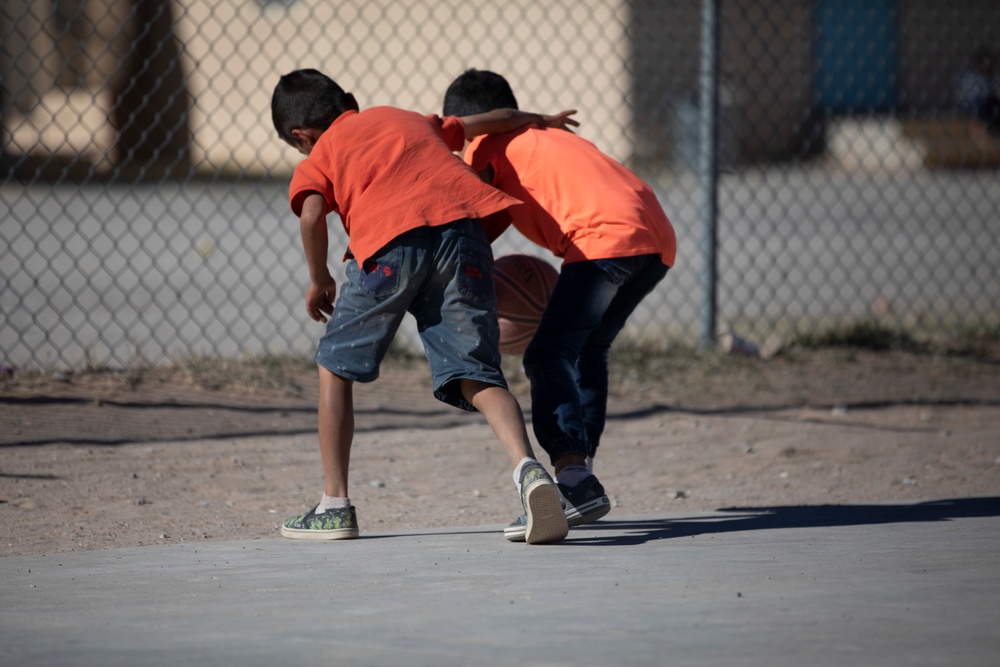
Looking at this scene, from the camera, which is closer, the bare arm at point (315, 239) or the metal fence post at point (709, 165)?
the bare arm at point (315, 239)

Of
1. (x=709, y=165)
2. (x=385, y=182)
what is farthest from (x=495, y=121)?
(x=709, y=165)

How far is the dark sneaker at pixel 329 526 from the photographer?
3701 mm

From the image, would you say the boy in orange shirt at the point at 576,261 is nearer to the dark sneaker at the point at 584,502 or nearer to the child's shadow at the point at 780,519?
the dark sneaker at the point at 584,502

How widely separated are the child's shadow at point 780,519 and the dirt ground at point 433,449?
149 mm

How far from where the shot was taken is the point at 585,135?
17891 millimetres

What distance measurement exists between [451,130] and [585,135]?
46.6 ft

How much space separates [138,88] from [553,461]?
19024mm

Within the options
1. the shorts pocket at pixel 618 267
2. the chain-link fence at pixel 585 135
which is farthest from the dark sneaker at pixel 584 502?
the chain-link fence at pixel 585 135

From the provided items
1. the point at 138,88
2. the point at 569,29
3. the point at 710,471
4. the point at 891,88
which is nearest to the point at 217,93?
the point at 138,88

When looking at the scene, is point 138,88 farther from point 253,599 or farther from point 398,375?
point 253,599

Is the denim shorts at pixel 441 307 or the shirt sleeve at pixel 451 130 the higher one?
the shirt sleeve at pixel 451 130

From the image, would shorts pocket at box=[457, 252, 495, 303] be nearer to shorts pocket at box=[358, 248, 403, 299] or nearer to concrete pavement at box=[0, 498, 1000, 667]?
shorts pocket at box=[358, 248, 403, 299]

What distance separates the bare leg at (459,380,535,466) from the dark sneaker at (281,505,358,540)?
20.0 inches

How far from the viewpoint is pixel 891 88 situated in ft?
69.0
